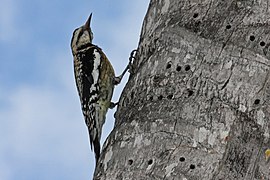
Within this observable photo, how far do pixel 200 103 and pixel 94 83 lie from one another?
9.66 feet

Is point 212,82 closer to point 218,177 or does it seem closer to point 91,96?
point 218,177

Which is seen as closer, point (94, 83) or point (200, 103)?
point (200, 103)

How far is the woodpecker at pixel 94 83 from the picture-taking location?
5.41 meters

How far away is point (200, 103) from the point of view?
2.75 metres

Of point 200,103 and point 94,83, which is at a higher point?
point 94,83

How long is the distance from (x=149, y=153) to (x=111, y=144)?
0.92 ft

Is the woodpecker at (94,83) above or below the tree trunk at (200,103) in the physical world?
above

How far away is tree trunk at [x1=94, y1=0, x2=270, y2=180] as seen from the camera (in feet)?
8.57

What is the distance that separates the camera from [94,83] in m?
5.62

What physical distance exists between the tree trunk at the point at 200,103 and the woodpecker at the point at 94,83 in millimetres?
2223

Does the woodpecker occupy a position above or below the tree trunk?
above

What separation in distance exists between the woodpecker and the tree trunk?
87.5 inches

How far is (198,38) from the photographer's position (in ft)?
9.86

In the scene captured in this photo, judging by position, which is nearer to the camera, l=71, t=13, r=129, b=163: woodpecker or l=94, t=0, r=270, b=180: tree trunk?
l=94, t=0, r=270, b=180: tree trunk
